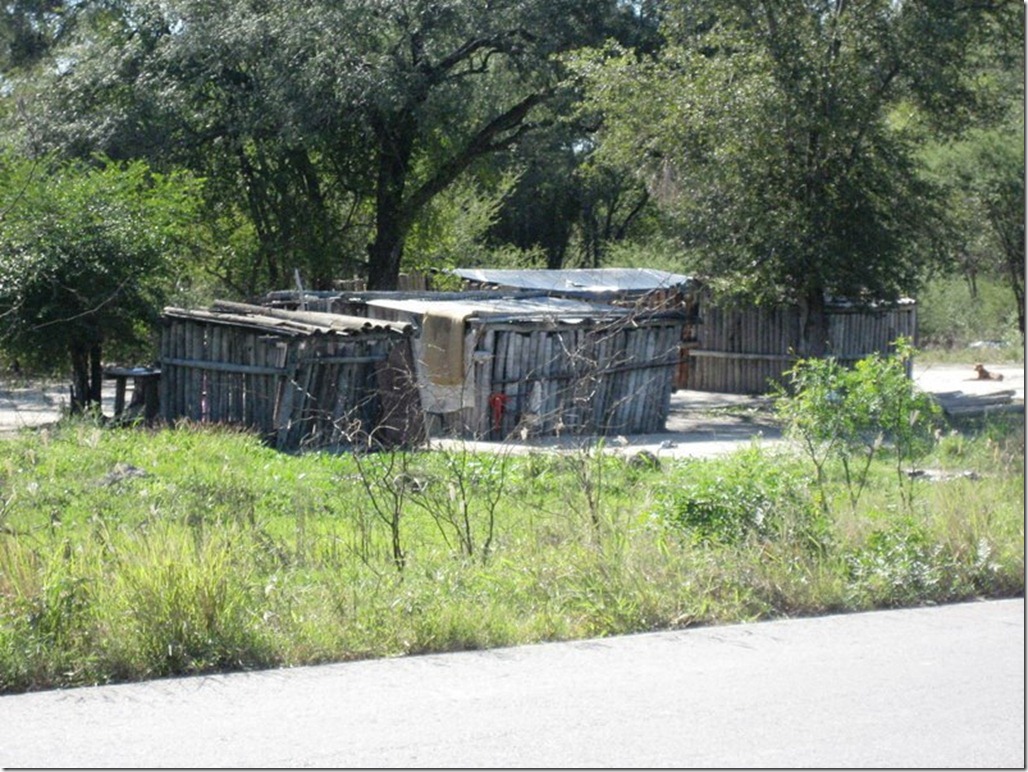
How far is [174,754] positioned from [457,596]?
2741 millimetres

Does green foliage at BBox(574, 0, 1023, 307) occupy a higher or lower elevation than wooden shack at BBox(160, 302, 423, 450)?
higher

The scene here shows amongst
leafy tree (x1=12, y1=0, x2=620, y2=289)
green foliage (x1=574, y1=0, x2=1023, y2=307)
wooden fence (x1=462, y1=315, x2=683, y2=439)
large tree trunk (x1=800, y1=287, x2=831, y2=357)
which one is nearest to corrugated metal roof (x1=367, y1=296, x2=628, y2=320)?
wooden fence (x1=462, y1=315, x2=683, y2=439)

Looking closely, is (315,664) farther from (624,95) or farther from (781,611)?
(624,95)

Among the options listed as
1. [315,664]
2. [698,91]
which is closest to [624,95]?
[698,91]

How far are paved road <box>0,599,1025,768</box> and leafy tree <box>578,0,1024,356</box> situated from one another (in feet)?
52.2

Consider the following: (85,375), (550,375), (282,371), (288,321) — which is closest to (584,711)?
(282,371)

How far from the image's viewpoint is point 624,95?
915 inches

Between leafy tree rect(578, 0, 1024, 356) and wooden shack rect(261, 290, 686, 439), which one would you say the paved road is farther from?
leafy tree rect(578, 0, 1024, 356)

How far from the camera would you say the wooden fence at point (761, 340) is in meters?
28.4

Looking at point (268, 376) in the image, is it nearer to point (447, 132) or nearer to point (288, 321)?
point (288, 321)

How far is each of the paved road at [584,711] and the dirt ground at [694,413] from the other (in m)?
9.33

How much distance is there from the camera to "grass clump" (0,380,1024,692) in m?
6.85

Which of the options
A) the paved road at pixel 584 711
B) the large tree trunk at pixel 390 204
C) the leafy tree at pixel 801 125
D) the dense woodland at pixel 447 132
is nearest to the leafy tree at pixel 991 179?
the dense woodland at pixel 447 132

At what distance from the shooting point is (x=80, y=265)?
18562 mm
